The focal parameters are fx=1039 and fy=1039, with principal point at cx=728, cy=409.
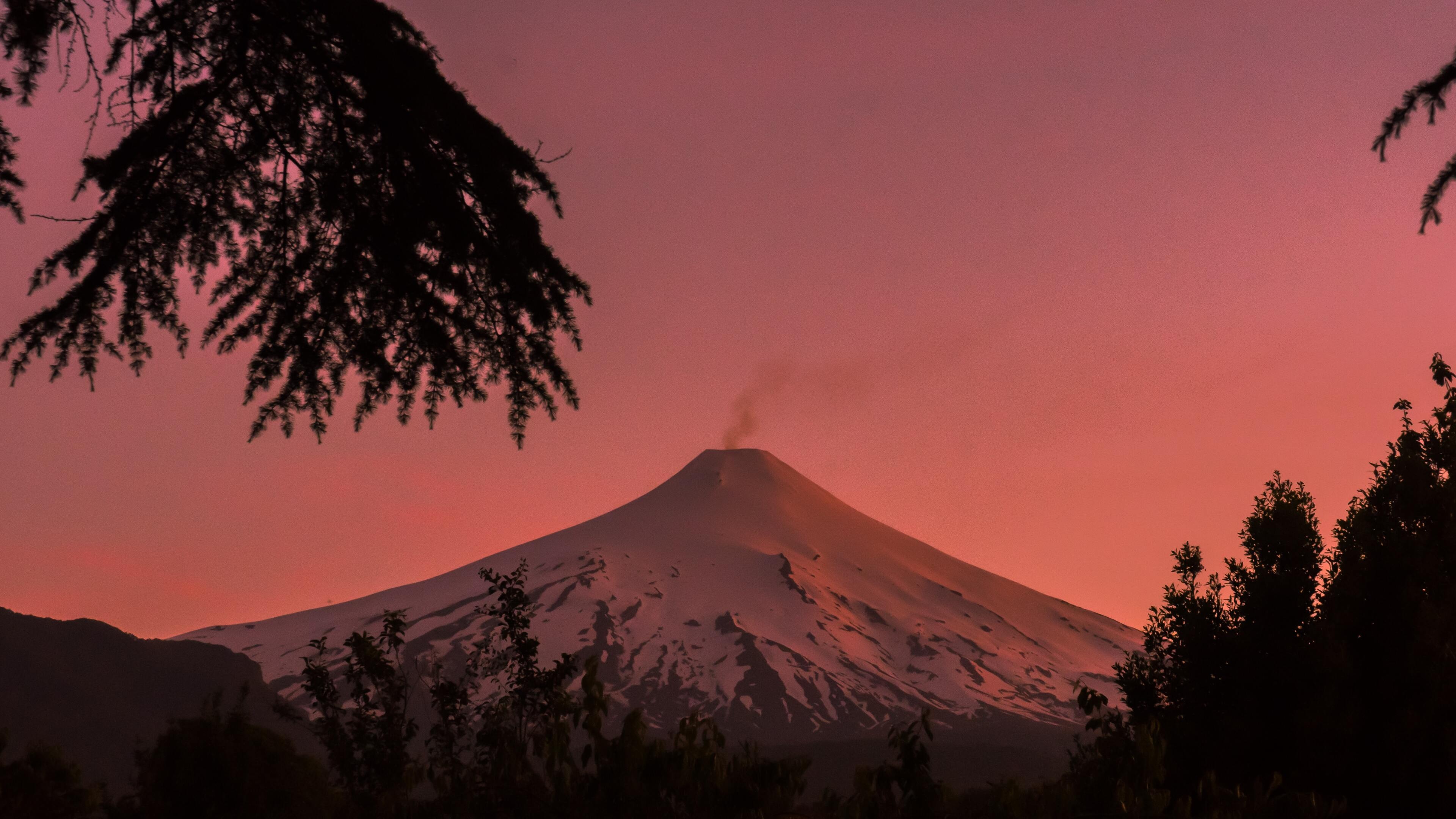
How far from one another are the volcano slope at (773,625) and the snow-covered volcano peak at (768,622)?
0.34 metres

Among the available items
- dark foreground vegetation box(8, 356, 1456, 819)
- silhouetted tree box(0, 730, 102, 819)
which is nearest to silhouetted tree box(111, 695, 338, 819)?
dark foreground vegetation box(8, 356, 1456, 819)

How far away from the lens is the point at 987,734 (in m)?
136

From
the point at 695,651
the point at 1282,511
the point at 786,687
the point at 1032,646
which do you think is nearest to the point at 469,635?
the point at 695,651

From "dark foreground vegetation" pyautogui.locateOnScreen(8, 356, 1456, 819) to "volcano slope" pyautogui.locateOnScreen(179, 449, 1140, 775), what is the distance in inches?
4281

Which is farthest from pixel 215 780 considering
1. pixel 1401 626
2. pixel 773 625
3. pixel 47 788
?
pixel 773 625

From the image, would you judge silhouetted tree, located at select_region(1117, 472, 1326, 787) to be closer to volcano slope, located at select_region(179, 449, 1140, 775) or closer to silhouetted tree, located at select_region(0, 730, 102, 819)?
silhouetted tree, located at select_region(0, 730, 102, 819)

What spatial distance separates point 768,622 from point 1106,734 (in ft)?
487

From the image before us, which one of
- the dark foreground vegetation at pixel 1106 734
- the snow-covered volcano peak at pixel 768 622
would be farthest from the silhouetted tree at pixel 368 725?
the snow-covered volcano peak at pixel 768 622

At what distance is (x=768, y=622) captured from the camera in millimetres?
155875

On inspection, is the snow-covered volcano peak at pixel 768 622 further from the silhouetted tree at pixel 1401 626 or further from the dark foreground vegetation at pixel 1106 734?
the silhouetted tree at pixel 1401 626

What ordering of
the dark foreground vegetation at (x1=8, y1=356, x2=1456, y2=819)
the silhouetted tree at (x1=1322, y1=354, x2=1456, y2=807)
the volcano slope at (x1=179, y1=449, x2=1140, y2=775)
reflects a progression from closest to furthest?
the dark foreground vegetation at (x1=8, y1=356, x2=1456, y2=819), the silhouetted tree at (x1=1322, y1=354, x2=1456, y2=807), the volcano slope at (x1=179, y1=449, x2=1140, y2=775)

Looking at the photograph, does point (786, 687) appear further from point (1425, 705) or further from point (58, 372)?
point (58, 372)

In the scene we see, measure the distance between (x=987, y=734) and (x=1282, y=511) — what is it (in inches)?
4844

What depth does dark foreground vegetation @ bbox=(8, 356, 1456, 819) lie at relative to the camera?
18.2ft
